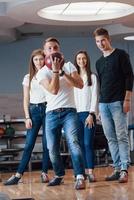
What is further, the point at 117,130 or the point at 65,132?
the point at 117,130

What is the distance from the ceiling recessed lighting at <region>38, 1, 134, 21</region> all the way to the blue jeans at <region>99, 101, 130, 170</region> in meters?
3.27

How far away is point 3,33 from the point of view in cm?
883

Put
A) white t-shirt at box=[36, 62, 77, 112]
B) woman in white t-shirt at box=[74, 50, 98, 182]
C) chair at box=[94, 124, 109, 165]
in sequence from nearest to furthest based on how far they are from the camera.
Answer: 1. white t-shirt at box=[36, 62, 77, 112]
2. woman in white t-shirt at box=[74, 50, 98, 182]
3. chair at box=[94, 124, 109, 165]

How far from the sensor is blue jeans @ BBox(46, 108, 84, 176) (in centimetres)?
411

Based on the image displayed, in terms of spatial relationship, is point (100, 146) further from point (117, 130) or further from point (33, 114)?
point (117, 130)

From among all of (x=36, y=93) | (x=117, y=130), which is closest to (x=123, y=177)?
(x=117, y=130)

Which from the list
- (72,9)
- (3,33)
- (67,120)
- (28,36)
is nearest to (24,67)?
(28,36)

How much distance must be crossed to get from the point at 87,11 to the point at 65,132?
14.2 ft

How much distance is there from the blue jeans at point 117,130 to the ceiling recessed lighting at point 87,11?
327cm

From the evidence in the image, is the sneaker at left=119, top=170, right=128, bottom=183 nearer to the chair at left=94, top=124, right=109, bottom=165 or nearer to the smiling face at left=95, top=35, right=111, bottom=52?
the smiling face at left=95, top=35, right=111, bottom=52

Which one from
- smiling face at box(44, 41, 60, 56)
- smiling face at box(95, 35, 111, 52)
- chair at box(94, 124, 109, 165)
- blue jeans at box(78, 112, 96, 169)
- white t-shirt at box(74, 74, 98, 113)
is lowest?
chair at box(94, 124, 109, 165)

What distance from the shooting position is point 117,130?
4535 millimetres

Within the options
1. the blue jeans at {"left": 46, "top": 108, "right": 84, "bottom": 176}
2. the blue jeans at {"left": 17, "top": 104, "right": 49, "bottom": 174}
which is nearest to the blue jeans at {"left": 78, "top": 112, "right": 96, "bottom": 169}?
the blue jeans at {"left": 17, "top": 104, "right": 49, "bottom": 174}

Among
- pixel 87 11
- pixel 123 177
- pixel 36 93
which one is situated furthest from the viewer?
pixel 87 11
